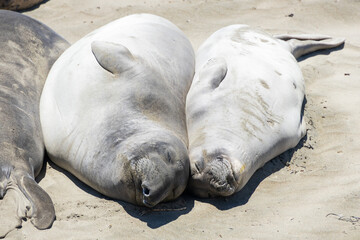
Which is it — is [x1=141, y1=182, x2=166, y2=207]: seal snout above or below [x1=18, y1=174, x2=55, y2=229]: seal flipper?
above

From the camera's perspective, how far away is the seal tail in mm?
6895

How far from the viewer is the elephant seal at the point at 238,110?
179 inches

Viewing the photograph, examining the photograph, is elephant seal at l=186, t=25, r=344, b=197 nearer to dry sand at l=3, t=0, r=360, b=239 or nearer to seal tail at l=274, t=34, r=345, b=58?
dry sand at l=3, t=0, r=360, b=239

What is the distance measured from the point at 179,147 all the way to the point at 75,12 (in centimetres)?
396

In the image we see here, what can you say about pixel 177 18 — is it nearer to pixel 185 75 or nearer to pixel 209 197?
pixel 185 75

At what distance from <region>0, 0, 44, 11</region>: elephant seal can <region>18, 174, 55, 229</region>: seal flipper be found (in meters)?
3.79

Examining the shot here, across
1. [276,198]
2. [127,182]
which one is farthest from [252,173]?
[127,182]

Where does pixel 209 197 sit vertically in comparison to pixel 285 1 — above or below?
above

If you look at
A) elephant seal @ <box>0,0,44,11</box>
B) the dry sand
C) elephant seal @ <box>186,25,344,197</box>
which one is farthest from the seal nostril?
elephant seal @ <box>0,0,44,11</box>

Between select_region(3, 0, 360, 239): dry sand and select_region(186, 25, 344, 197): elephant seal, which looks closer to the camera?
select_region(3, 0, 360, 239): dry sand

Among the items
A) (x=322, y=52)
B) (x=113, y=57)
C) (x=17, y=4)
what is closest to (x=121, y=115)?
(x=113, y=57)

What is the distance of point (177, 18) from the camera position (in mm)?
7668

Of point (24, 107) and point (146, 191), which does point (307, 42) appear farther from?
point (146, 191)

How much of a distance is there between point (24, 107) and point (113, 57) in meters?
0.85
